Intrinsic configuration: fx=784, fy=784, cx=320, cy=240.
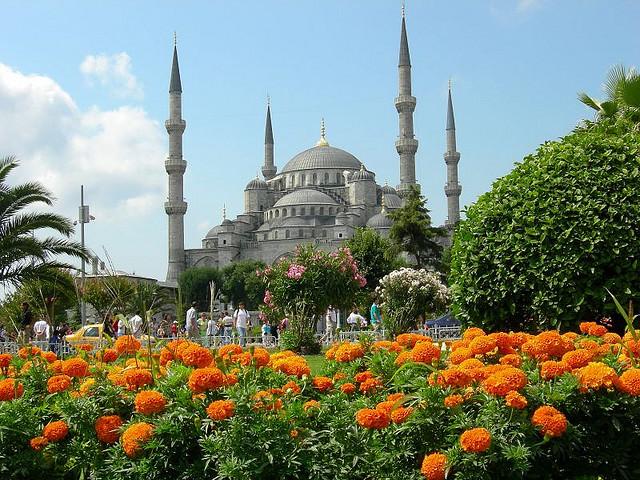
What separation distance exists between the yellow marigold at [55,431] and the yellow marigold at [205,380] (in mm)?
696

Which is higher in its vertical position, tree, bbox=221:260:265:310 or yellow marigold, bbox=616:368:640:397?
tree, bbox=221:260:265:310

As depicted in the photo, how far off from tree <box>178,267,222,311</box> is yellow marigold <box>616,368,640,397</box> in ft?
173

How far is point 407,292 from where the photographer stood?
56.1 ft

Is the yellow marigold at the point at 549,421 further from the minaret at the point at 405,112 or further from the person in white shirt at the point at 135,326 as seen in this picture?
the minaret at the point at 405,112

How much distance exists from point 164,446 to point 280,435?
1.72ft

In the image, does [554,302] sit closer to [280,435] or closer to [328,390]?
[328,390]

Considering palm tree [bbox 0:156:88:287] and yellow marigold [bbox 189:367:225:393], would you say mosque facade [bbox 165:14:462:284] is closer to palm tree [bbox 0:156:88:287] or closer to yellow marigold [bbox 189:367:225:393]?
palm tree [bbox 0:156:88:287]

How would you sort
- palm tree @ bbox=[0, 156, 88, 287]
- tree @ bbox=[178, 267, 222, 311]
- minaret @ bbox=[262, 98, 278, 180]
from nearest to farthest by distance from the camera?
palm tree @ bbox=[0, 156, 88, 287], tree @ bbox=[178, 267, 222, 311], minaret @ bbox=[262, 98, 278, 180]

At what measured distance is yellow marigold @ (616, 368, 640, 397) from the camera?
11.4ft

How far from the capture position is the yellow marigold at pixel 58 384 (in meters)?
4.05

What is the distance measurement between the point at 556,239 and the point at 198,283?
51487 millimetres

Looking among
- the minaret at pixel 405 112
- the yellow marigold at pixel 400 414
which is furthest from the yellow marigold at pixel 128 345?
the minaret at pixel 405 112

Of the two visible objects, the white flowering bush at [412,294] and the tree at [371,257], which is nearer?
the white flowering bush at [412,294]

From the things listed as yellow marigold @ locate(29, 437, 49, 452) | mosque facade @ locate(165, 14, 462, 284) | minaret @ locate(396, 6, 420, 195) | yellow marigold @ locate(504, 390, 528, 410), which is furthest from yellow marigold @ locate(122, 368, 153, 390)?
minaret @ locate(396, 6, 420, 195)
